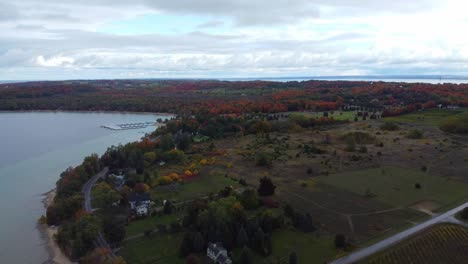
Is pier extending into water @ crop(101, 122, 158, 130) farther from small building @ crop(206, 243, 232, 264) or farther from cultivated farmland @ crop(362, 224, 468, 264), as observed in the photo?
cultivated farmland @ crop(362, 224, 468, 264)

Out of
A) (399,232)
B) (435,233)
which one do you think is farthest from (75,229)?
(435,233)

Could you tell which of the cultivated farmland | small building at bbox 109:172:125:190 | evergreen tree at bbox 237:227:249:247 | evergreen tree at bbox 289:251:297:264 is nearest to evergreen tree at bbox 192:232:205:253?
evergreen tree at bbox 237:227:249:247

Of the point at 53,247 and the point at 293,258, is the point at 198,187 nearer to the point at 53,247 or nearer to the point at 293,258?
the point at 53,247

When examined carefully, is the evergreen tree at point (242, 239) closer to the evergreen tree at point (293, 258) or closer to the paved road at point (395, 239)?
the evergreen tree at point (293, 258)

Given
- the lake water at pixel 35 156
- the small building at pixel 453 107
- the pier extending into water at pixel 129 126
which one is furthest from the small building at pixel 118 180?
the small building at pixel 453 107

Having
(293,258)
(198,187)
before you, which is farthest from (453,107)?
(293,258)

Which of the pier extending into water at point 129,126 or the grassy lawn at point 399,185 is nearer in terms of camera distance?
the grassy lawn at point 399,185

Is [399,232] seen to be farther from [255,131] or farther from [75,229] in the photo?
[255,131]

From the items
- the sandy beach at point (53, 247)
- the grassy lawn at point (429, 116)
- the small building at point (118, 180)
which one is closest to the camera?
the sandy beach at point (53, 247)
